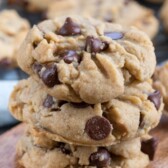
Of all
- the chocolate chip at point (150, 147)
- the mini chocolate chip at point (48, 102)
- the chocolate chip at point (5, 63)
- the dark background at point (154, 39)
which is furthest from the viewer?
the dark background at point (154, 39)

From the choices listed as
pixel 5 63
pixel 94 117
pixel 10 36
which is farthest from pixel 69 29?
pixel 10 36

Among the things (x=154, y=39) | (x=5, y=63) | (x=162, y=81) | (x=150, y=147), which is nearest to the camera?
(x=150, y=147)

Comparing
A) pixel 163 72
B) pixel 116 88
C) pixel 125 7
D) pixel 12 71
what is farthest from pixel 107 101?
pixel 125 7

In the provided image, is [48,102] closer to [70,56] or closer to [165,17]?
[70,56]

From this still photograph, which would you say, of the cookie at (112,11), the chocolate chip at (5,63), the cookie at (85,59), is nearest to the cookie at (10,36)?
the chocolate chip at (5,63)

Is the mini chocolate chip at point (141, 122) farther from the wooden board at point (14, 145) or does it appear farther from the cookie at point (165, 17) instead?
the cookie at point (165, 17)

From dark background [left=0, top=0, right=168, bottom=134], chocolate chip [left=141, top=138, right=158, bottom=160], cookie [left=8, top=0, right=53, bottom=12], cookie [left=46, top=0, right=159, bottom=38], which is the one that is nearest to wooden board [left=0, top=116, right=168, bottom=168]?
chocolate chip [left=141, top=138, right=158, bottom=160]

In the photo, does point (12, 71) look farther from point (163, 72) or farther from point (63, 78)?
point (63, 78)
